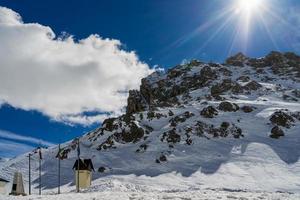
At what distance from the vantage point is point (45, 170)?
74188 mm

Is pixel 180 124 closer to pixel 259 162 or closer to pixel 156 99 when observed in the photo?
pixel 259 162

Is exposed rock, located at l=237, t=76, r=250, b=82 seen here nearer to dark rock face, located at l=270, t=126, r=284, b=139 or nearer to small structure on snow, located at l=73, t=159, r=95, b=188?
dark rock face, located at l=270, t=126, r=284, b=139

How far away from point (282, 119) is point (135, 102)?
185 feet

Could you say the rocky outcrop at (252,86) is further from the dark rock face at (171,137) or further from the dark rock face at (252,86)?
the dark rock face at (171,137)

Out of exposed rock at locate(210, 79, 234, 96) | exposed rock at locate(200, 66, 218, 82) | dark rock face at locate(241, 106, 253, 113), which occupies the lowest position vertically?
dark rock face at locate(241, 106, 253, 113)

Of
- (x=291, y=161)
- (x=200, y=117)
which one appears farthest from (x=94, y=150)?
(x=291, y=161)

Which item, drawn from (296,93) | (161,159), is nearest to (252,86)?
(296,93)

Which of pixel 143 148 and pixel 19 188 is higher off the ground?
pixel 143 148

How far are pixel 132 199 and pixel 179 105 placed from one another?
79.6 meters

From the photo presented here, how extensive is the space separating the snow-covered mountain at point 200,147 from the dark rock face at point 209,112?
227mm

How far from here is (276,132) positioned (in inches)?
3250

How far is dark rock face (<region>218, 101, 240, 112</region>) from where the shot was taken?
96750mm

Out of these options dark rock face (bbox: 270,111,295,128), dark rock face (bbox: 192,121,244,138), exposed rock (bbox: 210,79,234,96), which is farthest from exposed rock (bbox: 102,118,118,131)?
exposed rock (bbox: 210,79,234,96)

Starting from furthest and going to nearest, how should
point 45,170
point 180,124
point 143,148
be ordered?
point 180,124, point 143,148, point 45,170
